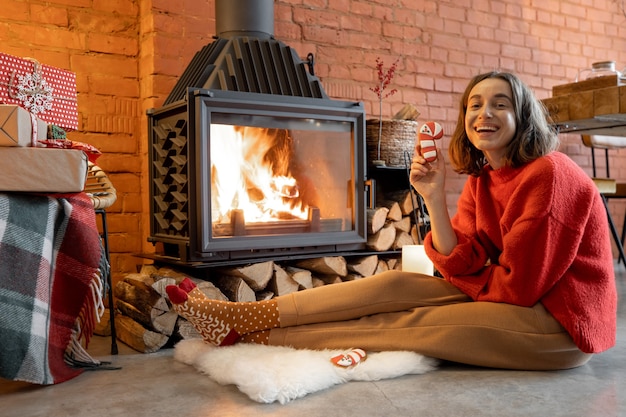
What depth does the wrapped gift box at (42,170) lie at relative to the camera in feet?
5.02

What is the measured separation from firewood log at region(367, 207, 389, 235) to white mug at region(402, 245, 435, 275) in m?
0.20

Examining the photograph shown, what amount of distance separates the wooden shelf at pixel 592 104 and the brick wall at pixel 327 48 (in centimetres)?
82

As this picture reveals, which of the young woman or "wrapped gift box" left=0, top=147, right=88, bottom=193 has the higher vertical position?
"wrapped gift box" left=0, top=147, right=88, bottom=193

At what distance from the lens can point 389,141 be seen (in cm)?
283

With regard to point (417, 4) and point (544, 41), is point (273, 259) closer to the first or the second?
point (417, 4)

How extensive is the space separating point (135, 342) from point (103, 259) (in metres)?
0.42

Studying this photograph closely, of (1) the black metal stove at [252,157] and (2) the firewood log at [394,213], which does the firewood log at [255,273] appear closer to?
(1) the black metal stove at [252,157]

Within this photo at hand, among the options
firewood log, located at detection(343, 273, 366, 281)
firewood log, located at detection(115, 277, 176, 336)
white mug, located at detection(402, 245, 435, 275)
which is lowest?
firewood log, located at detection(115, 277, 176, 336)

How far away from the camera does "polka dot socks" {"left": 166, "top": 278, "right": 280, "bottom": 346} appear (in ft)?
5.97

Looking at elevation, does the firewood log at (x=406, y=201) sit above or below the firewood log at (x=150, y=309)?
above

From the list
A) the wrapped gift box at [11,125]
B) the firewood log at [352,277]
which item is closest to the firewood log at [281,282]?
the firewood log at [352,277]

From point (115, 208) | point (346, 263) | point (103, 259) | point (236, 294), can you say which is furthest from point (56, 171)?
point (346, 263)

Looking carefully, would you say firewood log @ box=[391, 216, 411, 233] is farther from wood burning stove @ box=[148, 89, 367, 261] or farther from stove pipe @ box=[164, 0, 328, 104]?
stove pipe @ box=[164, 0, 328, 104]

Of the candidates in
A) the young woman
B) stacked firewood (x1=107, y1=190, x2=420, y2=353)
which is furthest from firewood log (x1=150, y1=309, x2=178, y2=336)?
the young woman
